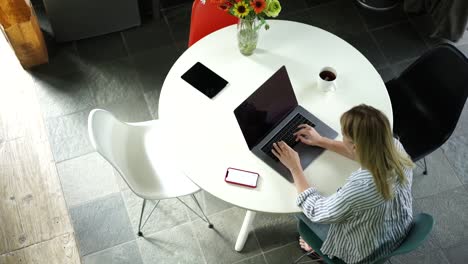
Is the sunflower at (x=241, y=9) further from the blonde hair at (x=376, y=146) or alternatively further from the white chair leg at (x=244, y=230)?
the white chair leg at (x=244, y=230)

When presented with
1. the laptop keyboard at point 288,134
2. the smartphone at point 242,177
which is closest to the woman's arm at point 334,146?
the laptop keyboard at point 288,134

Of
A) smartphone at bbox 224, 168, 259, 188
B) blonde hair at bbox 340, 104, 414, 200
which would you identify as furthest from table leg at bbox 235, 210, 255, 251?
blonde hair at bbox 340, 104, 414, 200

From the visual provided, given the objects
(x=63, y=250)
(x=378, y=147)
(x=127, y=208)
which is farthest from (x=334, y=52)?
(x=63, y=250)

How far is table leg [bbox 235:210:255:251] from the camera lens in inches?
105

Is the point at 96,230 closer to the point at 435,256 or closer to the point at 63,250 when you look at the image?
the point at 63,250

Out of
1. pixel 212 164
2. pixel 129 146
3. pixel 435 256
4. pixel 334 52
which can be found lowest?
pixel 435 256

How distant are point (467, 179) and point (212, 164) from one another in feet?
5.72

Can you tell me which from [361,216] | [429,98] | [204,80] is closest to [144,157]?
[204,80]

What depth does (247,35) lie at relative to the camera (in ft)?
7.96

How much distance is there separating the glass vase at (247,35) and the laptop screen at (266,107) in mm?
258

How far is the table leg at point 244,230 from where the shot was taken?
2.67 m

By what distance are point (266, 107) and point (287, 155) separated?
23 centimetres

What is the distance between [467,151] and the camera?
127 inches

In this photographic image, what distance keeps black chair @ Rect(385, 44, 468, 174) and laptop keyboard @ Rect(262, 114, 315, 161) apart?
63 centimetres
